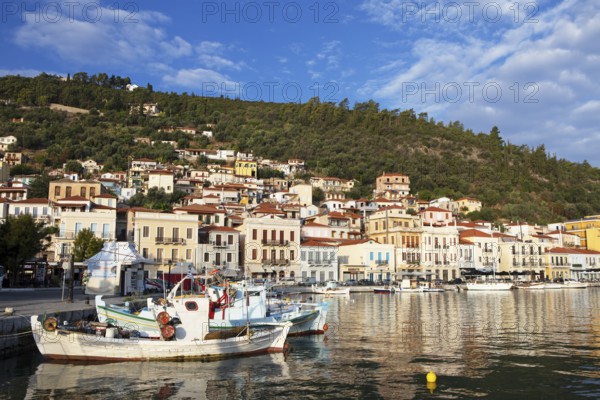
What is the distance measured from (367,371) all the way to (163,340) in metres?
7.12

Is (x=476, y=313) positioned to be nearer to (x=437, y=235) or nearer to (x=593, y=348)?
(x=593, y=348)

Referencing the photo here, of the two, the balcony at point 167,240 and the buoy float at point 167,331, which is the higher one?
the balcony at point 167,240

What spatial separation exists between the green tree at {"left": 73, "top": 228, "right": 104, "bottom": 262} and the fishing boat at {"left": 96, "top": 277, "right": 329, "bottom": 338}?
1056 inches

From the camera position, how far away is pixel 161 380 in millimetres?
16250

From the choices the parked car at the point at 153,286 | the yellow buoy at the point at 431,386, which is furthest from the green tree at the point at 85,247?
the yellow buoy at the point at 431,386

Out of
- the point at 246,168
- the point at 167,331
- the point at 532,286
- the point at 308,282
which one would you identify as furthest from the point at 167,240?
the point at 246,168

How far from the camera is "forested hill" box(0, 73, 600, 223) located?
125 meters

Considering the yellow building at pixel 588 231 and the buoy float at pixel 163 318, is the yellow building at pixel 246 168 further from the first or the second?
the buoy float at pixel 163 318

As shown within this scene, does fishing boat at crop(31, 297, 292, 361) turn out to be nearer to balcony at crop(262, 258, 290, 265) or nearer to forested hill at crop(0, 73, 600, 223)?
balcony at crop(262, 258, 290, 265)

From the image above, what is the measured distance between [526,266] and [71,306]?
74.4 meters

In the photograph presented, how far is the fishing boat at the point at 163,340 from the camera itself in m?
18.2

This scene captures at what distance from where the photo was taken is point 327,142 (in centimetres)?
14825

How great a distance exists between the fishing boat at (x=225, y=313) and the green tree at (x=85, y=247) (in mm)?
26827

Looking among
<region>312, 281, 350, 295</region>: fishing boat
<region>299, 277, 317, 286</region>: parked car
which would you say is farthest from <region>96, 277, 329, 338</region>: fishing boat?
<region>299, 277, 317, 286</region>: parked car
